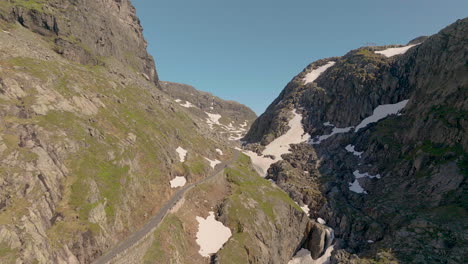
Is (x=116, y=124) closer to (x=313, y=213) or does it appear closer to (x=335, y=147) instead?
(x=313, y=213)

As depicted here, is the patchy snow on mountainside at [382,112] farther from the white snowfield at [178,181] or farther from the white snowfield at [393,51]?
the white snowfield at [178,181]

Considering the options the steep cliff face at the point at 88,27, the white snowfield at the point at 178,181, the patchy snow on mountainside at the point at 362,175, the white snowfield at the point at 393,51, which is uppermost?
the white snowfield at the point at 393,51

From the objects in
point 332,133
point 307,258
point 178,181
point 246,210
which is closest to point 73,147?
point 178,181

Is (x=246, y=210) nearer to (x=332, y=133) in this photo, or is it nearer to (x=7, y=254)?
(x=7, y=254)

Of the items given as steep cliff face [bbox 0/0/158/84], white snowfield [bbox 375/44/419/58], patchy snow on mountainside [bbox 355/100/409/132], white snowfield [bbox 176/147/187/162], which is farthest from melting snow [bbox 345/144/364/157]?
steep cliff face [bbox 0/0/158/84]

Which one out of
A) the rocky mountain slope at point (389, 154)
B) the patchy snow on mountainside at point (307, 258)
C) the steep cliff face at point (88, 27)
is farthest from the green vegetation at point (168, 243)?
the steep cliff face at point (88, 27)

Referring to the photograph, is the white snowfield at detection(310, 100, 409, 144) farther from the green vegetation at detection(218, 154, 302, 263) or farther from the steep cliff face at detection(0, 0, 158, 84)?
the steep cliff face at detection(0, 0, 158, 84)
